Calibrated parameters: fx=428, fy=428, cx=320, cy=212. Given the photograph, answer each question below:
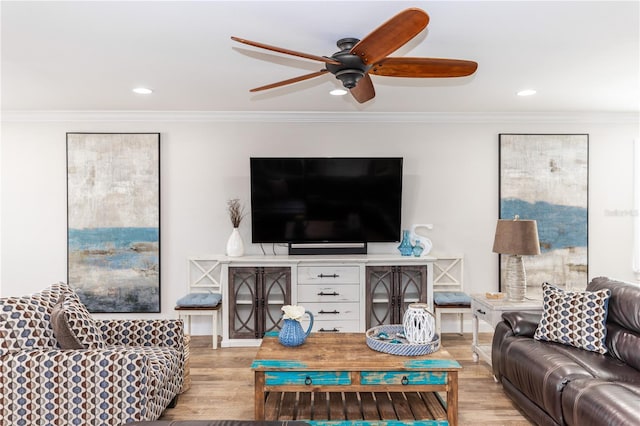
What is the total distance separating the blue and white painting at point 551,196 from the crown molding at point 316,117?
A: 229 millimetres

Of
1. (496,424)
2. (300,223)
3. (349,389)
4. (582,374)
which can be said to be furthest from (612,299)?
(300,223)

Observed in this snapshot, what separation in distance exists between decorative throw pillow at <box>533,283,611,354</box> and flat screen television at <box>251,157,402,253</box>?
6.30 feet

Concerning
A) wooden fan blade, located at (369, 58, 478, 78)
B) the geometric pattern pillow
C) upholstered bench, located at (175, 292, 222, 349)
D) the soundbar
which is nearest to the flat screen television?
the soundbar

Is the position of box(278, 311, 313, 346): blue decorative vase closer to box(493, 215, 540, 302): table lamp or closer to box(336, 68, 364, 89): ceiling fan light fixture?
box(336, 68, 364, 89): ceiling fan light fixture

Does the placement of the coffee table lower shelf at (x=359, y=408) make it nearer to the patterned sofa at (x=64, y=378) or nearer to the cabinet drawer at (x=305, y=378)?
the cabinet drawer at (x=305, y=378)

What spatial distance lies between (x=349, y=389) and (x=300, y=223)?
2.31m

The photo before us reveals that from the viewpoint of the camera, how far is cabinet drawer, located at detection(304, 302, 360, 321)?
4363 mm

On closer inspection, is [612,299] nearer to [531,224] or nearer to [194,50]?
[531,224]

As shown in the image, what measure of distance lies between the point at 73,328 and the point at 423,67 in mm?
2516

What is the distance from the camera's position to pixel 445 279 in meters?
4.84

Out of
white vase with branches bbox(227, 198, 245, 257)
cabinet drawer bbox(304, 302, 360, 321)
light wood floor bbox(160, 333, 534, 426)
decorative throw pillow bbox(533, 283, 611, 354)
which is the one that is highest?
white vase with branches bbox(227, 198, 245, 257)

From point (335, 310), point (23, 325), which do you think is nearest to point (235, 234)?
point (335, 310)

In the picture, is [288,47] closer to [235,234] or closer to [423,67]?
[423,67]

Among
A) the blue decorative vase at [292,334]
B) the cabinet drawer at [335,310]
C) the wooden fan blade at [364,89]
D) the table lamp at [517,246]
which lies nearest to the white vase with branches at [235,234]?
the cabinet drawer at [335,310]
